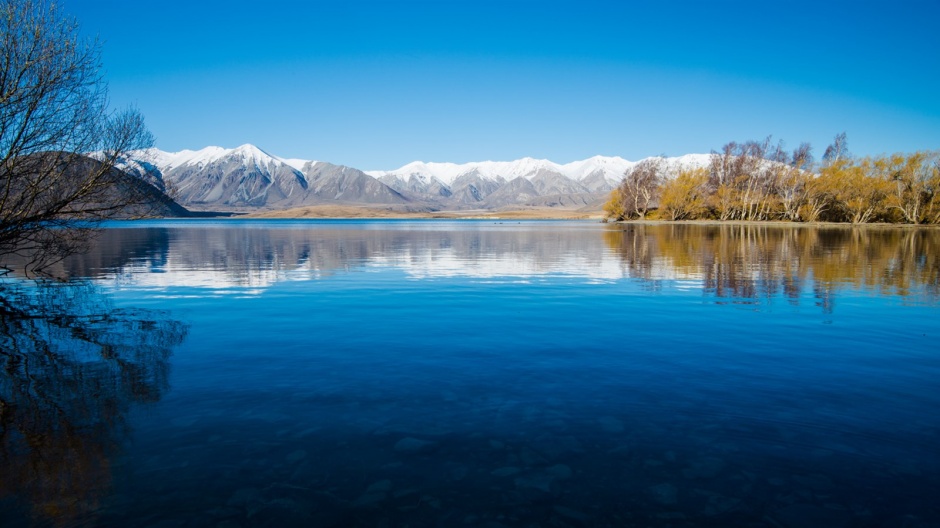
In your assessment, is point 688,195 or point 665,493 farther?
point 688,195

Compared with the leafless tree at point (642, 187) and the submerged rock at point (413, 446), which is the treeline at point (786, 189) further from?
the submerged rock at point (413, 446)

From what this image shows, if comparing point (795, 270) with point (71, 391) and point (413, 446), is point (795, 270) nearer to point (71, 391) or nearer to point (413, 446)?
point (413, 446)

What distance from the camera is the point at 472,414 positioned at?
9.30 m

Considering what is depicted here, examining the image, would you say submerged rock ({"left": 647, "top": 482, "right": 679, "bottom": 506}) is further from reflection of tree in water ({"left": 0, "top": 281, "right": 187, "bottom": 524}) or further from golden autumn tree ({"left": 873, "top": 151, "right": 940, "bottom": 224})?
golden autumn tree ({"left": 873, "top": 151, "right": 940, "bottom": 224})

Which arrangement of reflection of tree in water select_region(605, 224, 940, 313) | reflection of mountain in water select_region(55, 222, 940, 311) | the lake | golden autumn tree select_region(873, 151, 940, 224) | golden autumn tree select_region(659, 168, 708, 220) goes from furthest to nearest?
golden autumn tree select_region(659, 168, 708, 220)
golden autumn tree select_region(873, 151, 940, 224)
reflection of mountain in water select_region(55, 222, 940, 311)
reflection of tree in water select_region(605, 224, 940, 313)
the lake

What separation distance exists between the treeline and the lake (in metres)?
106

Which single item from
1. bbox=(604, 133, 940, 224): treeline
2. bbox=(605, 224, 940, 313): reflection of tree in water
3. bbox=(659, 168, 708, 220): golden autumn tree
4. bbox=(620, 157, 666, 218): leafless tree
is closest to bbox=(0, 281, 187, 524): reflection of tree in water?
bbox=(605, 224, 940, 313): reflection of tree in water

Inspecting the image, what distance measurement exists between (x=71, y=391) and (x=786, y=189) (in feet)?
469

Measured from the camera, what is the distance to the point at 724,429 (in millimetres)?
8672

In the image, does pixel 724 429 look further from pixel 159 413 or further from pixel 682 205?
pixel 682 205

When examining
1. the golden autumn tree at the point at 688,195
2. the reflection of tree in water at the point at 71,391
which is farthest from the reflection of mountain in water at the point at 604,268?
the golden autumn tree at the point at 688,195

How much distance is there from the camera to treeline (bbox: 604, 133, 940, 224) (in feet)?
336

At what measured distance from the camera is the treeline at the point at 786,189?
10250 cm

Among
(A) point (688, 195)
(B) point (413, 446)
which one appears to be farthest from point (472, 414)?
(A) point (688, 195)
